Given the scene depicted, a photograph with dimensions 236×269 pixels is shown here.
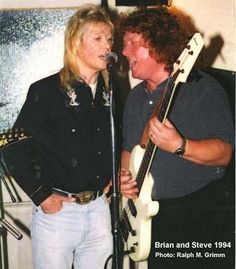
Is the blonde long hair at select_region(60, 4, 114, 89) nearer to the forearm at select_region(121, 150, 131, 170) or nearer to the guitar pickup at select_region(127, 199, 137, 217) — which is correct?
the forearm at select_region(121, 150, 131, 170)

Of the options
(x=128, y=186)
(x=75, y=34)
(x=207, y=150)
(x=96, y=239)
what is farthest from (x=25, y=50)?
(x=207, y=150)

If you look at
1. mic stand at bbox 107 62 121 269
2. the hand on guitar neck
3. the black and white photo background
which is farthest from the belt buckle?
the black and white photo background

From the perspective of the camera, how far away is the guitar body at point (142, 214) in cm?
185

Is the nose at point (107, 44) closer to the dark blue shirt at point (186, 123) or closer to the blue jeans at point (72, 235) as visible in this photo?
the dark blue shirt at point (186, 123)

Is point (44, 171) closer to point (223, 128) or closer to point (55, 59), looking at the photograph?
point (223, 128)

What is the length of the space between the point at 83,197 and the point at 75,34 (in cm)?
79

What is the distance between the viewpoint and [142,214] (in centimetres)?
189

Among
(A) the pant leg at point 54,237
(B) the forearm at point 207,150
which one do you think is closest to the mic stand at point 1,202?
(A) the pant leg at point 54,237

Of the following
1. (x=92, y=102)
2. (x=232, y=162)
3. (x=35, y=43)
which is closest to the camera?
(x=92, y=102)

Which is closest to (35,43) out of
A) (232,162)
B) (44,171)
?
(44,171)

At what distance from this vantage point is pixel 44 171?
1881 millimetres

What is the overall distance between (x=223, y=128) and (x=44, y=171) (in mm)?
864

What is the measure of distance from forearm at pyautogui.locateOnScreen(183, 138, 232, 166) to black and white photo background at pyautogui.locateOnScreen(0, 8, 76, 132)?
130 centimetres

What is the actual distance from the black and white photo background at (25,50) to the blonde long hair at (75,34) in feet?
2.38
